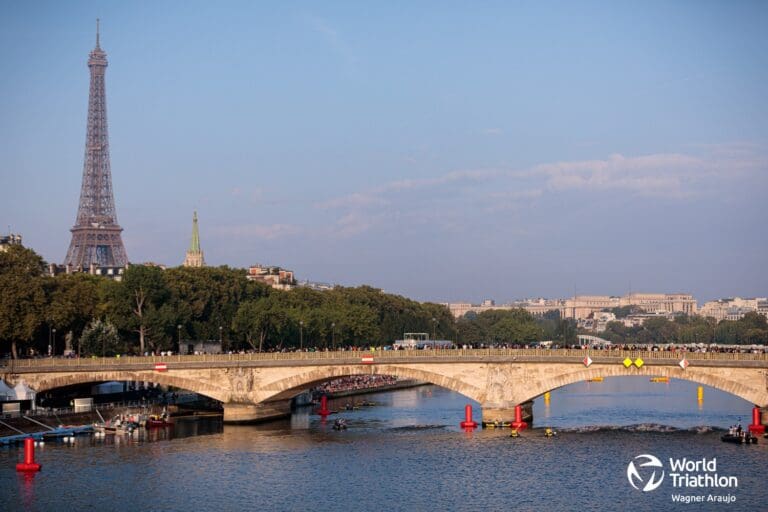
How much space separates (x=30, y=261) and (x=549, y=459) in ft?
246

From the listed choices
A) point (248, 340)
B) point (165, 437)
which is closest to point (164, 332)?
point (248, 340)

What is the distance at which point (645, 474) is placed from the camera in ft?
228

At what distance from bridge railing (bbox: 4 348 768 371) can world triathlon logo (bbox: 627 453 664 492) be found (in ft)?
41.6

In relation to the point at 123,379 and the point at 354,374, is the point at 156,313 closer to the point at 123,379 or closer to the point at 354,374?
the point at 123,379

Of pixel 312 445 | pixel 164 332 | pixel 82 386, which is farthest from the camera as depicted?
pixel 164 332

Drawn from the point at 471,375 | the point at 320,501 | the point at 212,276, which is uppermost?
the point at 212,276

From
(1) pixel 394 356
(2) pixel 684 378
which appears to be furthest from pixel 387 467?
(2) pixel 684 378

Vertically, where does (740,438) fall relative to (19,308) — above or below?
below

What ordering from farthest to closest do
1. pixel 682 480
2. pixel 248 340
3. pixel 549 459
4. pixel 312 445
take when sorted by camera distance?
pixel 248 340, pixel 312 445, pixel 549 459, pixel 682 480

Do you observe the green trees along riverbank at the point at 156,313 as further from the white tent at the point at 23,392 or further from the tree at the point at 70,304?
the white tent at the point at 23,392

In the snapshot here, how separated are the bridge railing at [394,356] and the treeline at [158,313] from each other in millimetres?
13687

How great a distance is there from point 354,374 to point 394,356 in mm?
3479

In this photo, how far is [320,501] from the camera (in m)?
63.9

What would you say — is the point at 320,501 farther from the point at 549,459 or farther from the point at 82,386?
the point at 82,386
